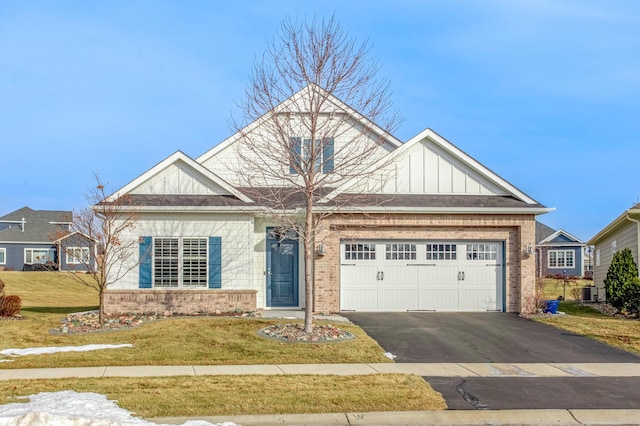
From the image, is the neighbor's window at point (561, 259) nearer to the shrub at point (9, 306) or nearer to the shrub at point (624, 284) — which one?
the shrub at point (624, 284)

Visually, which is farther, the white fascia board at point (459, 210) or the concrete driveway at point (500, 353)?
the white fascia board at point (459, 210)

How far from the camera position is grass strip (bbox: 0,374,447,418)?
28.9ft

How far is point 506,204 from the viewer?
20.5 metres

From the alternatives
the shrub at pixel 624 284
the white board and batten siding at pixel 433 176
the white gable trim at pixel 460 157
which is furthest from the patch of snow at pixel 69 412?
the shrub at pixel 624 284

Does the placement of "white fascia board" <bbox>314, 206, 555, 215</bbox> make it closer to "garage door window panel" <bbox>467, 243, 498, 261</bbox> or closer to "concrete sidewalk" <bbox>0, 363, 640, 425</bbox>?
"garage door window panel" <bbox>467, 243, 498, 261</bbox>

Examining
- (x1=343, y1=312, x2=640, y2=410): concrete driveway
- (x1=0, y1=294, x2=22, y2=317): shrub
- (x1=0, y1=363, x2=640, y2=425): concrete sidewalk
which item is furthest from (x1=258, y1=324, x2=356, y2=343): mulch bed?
(x1=0, y1=294, x2=22, y2=317): shrub

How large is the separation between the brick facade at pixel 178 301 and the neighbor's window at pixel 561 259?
40.2 m

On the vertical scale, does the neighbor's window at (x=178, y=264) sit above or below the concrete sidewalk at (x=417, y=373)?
above

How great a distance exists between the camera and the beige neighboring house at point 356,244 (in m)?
19.8

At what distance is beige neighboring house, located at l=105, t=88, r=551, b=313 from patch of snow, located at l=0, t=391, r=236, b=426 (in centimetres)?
1030

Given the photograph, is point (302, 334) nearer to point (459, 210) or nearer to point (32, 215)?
point (459, 210)

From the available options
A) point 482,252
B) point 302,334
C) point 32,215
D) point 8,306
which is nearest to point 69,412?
point 302,334

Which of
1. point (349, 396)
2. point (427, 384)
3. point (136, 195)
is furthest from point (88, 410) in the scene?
point (136, 195)

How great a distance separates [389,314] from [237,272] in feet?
15.5
